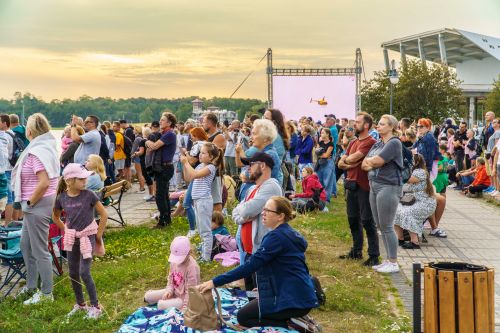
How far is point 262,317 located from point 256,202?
1110 mm

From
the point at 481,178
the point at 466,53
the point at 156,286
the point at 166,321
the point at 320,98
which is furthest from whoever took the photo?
the point at 466,53

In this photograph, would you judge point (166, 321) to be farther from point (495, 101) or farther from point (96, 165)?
point (495, 101)

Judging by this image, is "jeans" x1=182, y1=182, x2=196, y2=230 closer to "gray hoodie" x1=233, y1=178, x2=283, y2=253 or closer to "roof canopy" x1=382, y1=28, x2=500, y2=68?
"gray hoodie" x1=233, y1=178, x2=283, y2=253

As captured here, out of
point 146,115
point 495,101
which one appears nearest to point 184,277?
point 146,115

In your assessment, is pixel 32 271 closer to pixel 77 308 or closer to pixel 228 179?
pixel 77 308

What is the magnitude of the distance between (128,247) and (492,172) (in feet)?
32.6

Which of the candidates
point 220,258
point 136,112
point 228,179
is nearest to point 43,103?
point 136,112

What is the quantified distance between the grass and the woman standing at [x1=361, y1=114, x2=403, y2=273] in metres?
0.70

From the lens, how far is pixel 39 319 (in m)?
6.00

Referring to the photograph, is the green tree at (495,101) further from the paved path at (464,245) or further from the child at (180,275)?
the child at (180,275)

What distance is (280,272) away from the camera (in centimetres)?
512

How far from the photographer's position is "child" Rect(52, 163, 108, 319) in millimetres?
5992

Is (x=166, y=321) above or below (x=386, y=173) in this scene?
below

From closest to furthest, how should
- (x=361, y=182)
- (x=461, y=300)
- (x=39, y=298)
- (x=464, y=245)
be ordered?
(x=461, y=300)
(x=39, y=298)
(x=361, y=182)
(x=464, y=245)
